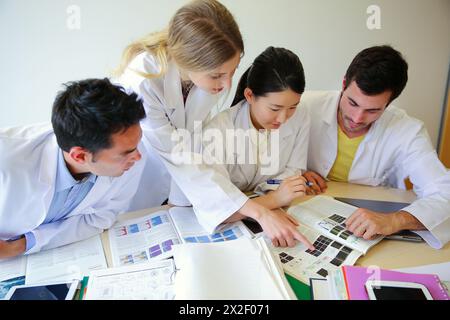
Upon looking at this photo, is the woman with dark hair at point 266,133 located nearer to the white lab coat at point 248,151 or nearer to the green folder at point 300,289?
the white lab coat at point 248,151

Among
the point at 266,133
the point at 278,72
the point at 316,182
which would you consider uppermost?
the point at 278,72

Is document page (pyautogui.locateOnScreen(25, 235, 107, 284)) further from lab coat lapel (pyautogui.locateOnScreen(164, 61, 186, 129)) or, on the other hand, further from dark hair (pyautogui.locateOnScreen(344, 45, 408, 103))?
dark hair (pyautogui.locateOnScreen(344, 45, 408, 103))

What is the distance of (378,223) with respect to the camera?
0.98 metres

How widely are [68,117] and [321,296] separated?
2.52 feet

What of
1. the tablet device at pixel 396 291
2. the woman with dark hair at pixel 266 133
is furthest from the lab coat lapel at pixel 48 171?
the tablet device at pixel 396 291

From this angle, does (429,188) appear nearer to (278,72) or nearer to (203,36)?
(278,72)

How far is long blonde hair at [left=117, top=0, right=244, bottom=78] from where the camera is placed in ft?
3.05

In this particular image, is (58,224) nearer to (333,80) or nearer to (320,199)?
(320,199)

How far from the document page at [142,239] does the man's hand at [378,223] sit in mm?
534

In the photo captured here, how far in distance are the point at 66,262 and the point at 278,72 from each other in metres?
0.86

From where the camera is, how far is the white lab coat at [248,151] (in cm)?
127

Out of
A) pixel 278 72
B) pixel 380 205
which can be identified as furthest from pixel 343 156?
pixel 278 72

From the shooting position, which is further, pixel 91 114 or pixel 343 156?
pixel 343 156
